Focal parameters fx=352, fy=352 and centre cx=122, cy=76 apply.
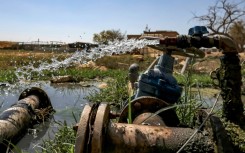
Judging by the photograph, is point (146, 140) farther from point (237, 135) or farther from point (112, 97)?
point (112, 97)

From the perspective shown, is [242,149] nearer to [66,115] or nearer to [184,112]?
[184,112]

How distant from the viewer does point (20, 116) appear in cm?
458

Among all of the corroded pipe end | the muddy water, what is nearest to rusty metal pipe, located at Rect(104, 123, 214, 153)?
the muddy water

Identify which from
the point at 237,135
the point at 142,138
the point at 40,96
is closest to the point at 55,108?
the point at 40,96

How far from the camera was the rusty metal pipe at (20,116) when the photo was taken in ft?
12.9

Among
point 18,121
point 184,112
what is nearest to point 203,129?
point 184,112

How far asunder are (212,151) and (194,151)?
0.11 meters

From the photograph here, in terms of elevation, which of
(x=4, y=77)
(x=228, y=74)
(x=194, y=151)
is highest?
(x=228, y=74)

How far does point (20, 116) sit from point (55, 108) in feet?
5.80

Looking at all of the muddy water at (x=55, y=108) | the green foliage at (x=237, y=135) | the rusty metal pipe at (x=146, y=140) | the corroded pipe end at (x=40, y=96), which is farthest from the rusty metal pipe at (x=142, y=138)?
the corroded pipe end at (x=40, y=96)

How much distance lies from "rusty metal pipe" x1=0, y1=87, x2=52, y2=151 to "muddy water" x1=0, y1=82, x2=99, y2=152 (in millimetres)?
135

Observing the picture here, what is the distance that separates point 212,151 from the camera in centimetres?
187

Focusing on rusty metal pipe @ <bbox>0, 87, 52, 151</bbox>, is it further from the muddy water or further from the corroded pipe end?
the muddy water

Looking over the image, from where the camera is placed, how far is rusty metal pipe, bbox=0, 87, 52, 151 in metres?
3.94
